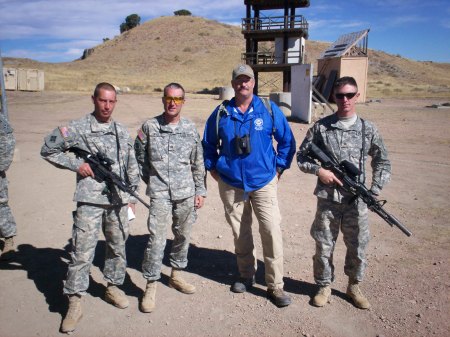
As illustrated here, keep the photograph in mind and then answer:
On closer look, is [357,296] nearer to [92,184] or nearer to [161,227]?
[161,227]

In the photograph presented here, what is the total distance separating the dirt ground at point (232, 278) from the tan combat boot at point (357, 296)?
0.06 m

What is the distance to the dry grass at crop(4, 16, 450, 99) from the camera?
37.8m

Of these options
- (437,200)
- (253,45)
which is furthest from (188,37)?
(437,200)

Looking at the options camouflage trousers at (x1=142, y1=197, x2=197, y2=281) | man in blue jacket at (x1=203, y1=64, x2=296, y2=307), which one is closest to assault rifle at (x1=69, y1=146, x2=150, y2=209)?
camouflage trousers at (x1=142, y1=197, x2=197, y2=281)

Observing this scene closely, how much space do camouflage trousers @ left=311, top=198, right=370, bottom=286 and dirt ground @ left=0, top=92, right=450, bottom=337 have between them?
36cm

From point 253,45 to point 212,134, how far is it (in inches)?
973

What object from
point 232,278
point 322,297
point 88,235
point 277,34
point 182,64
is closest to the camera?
point 88,235

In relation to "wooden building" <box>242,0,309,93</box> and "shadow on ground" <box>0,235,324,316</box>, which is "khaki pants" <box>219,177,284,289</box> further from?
"wooden building" <box>242,0,309,93</box>

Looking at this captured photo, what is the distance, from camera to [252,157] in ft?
11.2

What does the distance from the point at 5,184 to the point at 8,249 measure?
782 millimetres

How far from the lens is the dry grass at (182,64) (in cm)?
3781

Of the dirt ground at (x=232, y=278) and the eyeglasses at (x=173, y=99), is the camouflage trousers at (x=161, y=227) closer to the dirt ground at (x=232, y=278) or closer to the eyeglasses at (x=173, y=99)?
the dirt ground at (x=232, y=278)

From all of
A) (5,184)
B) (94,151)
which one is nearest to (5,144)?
(5,184)

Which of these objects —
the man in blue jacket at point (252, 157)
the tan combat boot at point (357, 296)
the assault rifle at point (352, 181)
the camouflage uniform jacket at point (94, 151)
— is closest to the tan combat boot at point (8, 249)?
the camouflage uniform jacket at point (94, 151)
